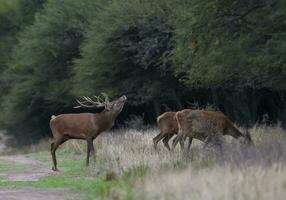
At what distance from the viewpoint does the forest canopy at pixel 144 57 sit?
941 inches

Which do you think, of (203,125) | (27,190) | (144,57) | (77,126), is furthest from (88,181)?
(144,57)

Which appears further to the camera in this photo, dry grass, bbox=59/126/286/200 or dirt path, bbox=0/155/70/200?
dirt path, bbox=0/155/70/200

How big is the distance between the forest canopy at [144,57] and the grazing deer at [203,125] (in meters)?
2.14

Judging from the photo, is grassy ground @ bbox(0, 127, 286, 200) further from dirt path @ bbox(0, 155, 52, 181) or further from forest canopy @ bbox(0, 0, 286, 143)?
forest canopy @ bbox(0, 0, 286, 143)

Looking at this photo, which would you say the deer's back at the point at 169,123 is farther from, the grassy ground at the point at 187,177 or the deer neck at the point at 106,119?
the grassy ground at the point at 187,177

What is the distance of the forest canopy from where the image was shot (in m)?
23.9

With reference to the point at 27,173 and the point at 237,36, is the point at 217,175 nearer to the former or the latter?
the point at 27,173

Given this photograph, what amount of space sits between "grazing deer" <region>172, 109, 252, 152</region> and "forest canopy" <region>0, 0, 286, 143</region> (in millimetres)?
2135

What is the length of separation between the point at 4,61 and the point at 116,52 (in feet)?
71.4

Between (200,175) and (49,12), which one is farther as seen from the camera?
(49,12)

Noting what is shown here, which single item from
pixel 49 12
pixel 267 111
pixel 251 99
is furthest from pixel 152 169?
pixel 49 12

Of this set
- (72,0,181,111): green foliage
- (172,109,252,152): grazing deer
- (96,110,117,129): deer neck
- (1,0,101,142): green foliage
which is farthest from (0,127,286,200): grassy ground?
(1,0,101,142): green foliage

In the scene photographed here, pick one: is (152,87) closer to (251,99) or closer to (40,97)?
(251,99)

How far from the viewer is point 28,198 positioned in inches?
567
